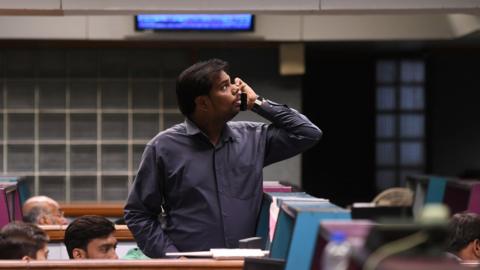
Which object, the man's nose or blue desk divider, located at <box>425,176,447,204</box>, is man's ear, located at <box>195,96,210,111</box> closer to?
the man's nose

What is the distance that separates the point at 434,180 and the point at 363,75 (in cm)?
433

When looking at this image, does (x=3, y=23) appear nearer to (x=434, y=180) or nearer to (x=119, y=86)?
(x=119, y=86)

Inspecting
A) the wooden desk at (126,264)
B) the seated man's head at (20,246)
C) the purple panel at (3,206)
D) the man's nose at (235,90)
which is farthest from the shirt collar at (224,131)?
the purple panel at (3,206)

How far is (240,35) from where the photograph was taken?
7688mm

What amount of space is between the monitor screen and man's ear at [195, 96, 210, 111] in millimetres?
4620

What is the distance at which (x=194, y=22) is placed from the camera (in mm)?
7555

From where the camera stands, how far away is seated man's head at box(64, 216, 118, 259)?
342 centimetres

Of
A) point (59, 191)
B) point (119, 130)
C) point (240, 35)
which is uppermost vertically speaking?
point (240, 35)

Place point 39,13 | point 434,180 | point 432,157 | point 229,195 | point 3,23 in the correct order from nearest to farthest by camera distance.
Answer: point 229,195
point 39,13
point 434,180
point 3,23
point 432,157

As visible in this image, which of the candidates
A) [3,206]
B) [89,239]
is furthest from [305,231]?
[3,206]

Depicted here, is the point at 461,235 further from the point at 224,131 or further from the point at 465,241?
the point at 224,131

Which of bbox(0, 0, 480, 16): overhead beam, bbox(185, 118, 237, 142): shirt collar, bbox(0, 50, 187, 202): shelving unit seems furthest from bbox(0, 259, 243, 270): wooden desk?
bbox(0, 50, 187, 202): shelving unit

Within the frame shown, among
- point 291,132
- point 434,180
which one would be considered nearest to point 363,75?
point 434,180

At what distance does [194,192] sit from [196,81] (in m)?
0.34
